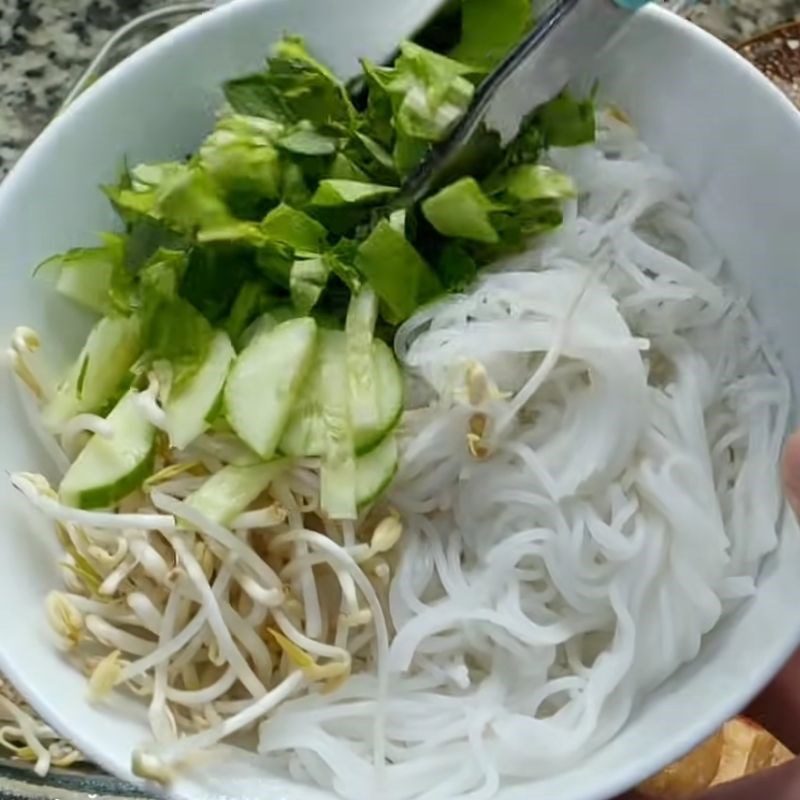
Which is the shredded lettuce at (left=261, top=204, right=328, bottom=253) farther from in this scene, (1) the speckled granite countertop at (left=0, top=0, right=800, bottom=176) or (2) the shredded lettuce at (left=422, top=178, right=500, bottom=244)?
(1) the speckled granite countertop at (left=0, top=0, right=800, bottom=176)

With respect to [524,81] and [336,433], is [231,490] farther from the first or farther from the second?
[524,81]

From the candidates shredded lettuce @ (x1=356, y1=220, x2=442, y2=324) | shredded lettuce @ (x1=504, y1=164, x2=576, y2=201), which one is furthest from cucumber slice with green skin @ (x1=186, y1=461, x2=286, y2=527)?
shredded lettuce @ (x1=504, y1=164, x2=576, y2=201)

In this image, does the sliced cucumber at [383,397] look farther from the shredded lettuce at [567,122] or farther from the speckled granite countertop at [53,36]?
the speckled granite countertop at [53,36]

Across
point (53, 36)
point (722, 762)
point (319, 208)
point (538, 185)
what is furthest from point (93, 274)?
point (722, 762)

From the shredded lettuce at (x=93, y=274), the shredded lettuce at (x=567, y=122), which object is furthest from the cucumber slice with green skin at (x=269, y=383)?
the shredded lettuce at (x=567, y=122)

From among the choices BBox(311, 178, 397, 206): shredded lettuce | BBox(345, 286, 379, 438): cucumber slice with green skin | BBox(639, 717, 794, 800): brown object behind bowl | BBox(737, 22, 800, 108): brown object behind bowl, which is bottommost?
BBox(639, 717, 794, 800): brown object behind bowl

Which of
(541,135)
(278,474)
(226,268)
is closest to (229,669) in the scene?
(278,474)
